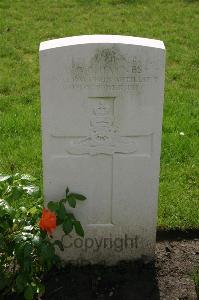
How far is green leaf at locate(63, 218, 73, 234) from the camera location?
3.24 metres

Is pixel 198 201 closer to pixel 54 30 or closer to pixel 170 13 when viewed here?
pixel 54 30

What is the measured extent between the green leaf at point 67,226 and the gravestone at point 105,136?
0.23 meters

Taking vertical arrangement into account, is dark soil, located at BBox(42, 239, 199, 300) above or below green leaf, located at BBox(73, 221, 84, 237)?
below

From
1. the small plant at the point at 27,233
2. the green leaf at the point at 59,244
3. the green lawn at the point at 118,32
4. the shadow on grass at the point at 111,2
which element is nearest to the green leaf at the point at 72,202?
the small plant at the point at 27,233

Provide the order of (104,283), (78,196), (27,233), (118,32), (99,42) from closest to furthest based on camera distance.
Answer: (99,42) → (27,233) → (78,196) → (104,283) → (118,32)

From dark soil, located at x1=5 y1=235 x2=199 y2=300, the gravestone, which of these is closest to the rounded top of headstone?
the gravestone

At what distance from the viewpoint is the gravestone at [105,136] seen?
3.13 m

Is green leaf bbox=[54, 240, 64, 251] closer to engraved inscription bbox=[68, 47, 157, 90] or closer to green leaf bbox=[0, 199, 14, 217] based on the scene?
green leaf bbox=[0, 199, 14, 217]

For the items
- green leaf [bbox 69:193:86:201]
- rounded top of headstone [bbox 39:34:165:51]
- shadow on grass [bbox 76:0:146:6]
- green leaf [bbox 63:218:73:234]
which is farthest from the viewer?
shadow on grass [bbox 76:0:146:6]

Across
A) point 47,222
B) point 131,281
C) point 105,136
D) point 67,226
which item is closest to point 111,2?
point 105,136

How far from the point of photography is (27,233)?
3.24 m

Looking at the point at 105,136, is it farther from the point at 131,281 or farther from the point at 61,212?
the point at 131,281

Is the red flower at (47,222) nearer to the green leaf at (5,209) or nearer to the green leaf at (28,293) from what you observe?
the green leaf at (5,209)

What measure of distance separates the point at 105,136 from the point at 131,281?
948 mm
